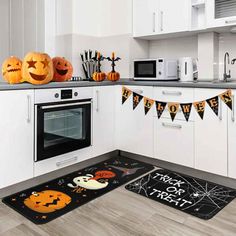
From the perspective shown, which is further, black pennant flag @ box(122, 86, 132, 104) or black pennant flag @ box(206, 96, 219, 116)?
black pennant flag @ box(122, 86, 132, 104)

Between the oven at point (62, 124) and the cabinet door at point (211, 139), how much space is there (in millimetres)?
1061

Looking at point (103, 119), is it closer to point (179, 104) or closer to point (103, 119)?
point (103, 119)

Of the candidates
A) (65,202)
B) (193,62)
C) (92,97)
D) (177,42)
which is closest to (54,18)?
(92,97)

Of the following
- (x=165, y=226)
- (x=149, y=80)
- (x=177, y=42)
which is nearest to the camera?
(x=165, y=226)

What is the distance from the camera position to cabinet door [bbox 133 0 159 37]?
10.8ft

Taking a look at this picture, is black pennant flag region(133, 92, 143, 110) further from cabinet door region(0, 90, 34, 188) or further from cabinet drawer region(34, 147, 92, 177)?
cabinet door region(0, 90, 34, 188)

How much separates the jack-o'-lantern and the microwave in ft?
5.11

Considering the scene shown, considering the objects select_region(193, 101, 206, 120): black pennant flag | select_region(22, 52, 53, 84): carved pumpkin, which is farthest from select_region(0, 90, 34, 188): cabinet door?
select_region(193, 101, 206, 120): black pennant flag

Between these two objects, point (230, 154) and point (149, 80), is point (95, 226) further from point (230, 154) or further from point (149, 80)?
point (149, 80)

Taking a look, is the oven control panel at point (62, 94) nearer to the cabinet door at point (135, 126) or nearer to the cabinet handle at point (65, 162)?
the cabinet door at point (135, 126)

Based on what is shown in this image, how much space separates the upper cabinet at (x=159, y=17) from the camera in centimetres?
307

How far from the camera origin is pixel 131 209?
216cm

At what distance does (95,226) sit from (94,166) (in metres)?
1.18

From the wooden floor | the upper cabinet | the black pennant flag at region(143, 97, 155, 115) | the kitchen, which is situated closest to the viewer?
the wooden floor
